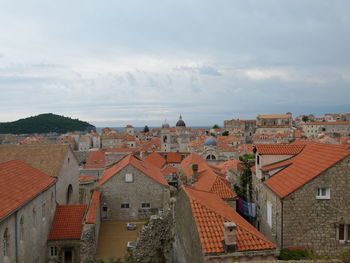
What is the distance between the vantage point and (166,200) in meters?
26.2

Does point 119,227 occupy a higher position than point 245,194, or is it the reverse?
point 245,194

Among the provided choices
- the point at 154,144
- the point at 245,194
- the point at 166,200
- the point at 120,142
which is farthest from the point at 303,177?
the point at 120,142

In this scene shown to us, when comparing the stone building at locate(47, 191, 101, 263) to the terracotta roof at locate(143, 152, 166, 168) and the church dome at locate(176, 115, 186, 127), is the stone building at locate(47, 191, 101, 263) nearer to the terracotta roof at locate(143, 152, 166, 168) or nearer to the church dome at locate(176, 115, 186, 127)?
the terracotta roof at locate(143, 152, 166, 168)

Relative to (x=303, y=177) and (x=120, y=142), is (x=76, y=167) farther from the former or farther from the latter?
(x=120, y=142)

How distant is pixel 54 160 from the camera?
82.2 ft

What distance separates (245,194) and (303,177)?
10513mm

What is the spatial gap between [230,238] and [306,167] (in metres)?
8.41

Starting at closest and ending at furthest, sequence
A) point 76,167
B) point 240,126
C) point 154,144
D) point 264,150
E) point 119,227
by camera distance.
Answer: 1. point 264,150
2. point 119,227
3. point 76,167
4. point 154,144
5. point 240,126

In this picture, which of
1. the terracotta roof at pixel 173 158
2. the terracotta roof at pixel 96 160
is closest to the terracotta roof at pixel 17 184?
the terracotta roof at pixel 173 158

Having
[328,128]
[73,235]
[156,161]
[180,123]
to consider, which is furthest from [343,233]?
[328,128]

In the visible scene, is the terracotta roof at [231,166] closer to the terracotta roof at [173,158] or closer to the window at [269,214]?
the window at [269,214]

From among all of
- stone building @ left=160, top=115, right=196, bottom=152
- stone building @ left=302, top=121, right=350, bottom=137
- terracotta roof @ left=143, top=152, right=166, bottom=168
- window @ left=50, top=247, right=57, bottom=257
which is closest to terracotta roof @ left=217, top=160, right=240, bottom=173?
terracotta roof @ left=143, top=152, right=166, bottom=168

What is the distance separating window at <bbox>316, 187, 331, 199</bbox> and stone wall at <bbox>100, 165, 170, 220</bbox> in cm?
1404

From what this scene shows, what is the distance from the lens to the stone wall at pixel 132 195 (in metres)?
26.1
